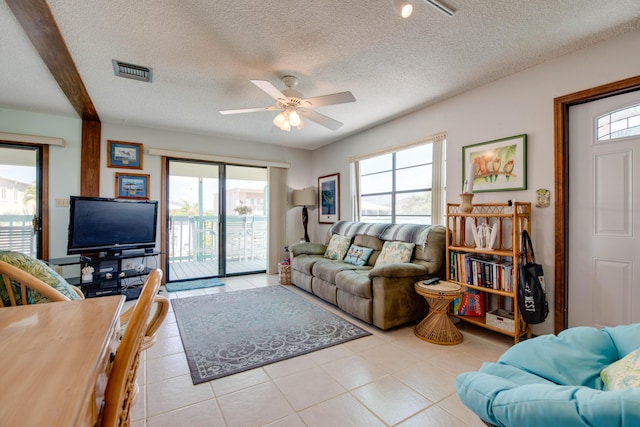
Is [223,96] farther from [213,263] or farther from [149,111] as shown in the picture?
[213,263]

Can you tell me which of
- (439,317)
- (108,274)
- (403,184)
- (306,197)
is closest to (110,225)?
(108,274)

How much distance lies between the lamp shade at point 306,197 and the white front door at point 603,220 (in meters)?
3.69

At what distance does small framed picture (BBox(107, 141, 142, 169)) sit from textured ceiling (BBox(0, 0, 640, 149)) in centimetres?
82

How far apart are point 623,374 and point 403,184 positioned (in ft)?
10.4

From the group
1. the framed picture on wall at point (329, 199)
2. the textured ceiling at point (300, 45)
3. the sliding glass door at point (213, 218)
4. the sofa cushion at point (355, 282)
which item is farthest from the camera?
the framed picture on wall at point (329, 199)

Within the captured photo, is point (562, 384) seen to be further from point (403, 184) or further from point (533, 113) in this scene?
point (403, 184)

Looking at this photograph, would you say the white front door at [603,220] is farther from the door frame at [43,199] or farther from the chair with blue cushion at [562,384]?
the door frame at [43,199]

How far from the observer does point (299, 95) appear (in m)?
2.60

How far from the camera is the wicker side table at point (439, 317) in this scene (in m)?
2.48

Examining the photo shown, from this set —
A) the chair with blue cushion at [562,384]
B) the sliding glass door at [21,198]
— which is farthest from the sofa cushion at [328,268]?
the sliding glass door at [21,198]

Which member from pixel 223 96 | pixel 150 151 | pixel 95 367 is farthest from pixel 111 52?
pixel 95 367

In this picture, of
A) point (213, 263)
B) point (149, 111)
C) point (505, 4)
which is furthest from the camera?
point (213, 263)

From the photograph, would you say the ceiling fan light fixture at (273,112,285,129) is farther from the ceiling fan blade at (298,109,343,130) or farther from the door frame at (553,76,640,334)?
the door frame at (553,76,640,334)

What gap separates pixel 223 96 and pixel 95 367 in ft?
10.1
